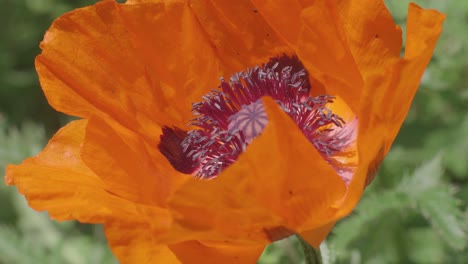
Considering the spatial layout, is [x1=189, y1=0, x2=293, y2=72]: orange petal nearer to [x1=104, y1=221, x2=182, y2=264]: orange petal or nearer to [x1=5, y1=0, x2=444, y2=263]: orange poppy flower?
[x1=5, y1=0, x2=444, y2=263]: orange poppy flower

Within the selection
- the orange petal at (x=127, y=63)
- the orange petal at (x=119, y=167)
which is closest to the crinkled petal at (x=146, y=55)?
the orange petal at (x=127, y=63)

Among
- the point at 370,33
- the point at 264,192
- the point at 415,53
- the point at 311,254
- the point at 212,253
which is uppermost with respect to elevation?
the point at 415,53

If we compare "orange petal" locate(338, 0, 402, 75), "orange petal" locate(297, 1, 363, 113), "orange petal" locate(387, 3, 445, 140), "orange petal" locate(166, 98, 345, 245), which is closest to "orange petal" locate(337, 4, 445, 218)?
"orange petal" locate(387, 3, 445, 140)

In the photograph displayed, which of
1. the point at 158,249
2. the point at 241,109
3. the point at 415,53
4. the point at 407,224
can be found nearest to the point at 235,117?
the point at 241,109

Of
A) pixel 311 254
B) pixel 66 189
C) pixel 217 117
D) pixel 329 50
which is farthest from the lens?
pixel 217 117

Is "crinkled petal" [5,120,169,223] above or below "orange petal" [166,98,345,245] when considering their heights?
below

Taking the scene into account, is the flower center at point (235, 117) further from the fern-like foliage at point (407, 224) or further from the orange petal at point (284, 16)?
the fern-like foliage at point (407, 224)

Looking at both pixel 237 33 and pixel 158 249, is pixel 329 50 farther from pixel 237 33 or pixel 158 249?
pixel 158 249
